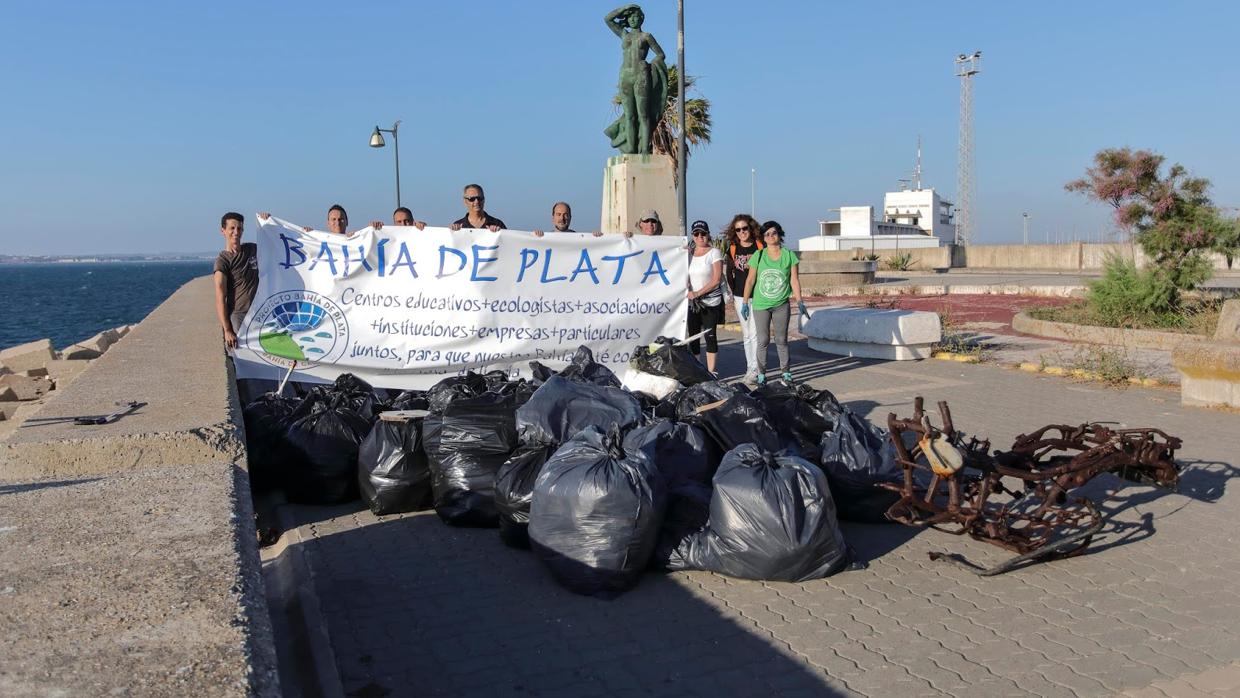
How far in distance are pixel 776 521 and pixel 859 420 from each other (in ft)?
4.49

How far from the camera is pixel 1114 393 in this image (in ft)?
30.1

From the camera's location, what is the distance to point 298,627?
13.5ft

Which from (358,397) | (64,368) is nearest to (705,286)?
(358,397)

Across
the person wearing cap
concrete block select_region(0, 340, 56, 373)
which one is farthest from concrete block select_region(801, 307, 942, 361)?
concrete block select_region(0, 340, 56, 373)

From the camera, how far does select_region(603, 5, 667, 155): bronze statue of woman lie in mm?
13734

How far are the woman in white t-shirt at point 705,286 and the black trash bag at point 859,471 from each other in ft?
12.2

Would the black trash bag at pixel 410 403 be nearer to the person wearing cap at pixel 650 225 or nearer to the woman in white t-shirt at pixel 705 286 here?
the woman in white t-shirt at pixel 705 286

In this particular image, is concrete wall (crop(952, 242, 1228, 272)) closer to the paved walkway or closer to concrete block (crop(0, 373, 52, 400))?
concrete block (crop(0, 373, 52, 400))

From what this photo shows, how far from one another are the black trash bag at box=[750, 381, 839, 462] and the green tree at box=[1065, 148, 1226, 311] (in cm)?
992

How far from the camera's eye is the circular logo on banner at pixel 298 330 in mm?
7371

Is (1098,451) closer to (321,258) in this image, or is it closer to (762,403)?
(762,403)

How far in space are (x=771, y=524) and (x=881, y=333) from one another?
306 inches

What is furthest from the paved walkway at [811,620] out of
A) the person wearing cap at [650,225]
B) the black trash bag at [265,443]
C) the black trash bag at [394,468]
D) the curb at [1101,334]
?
the curb at [1101,334]

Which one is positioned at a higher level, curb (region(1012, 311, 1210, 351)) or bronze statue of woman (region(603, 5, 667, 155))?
bronze statue of woman (region(603, 5, 667, 155))
